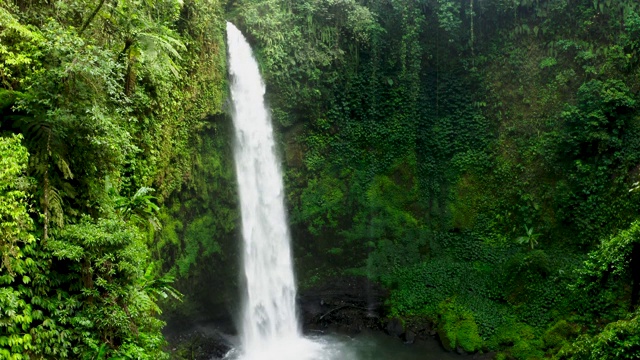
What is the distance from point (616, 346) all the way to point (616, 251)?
196cm

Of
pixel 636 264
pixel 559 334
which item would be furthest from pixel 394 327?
pixel 636 264

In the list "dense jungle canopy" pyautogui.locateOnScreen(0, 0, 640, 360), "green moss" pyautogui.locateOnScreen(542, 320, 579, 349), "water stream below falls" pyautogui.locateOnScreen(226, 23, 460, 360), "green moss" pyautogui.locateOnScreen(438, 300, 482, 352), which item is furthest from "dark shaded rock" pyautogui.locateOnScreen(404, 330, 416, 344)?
"green moss" pyautogui.locateOnScreen(542, 320, 579, 349)

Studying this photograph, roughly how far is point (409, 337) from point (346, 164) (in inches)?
245

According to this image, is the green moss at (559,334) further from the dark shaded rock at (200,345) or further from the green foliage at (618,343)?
the dark shaded rock at (200,345)

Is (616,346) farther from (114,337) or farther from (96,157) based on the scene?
(96,157)

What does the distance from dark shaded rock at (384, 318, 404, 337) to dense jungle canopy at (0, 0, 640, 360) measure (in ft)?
0.81

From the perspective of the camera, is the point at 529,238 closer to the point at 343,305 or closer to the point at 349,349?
the point at 343,305

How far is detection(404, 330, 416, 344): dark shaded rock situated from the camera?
44.7ft

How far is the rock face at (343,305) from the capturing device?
47.8ft

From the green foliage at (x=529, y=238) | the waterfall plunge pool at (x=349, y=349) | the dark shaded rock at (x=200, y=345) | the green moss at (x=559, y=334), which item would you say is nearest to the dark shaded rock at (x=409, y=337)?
the waterfall plunge pool at (x=349, y=349)

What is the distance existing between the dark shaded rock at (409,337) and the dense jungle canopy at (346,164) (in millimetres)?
681

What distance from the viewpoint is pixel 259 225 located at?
46.2 feet

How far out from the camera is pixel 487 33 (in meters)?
16.5

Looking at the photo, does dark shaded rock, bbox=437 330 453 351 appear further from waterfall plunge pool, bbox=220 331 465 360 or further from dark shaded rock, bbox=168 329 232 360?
dark shaded rock, bbox=168 329 232 360
